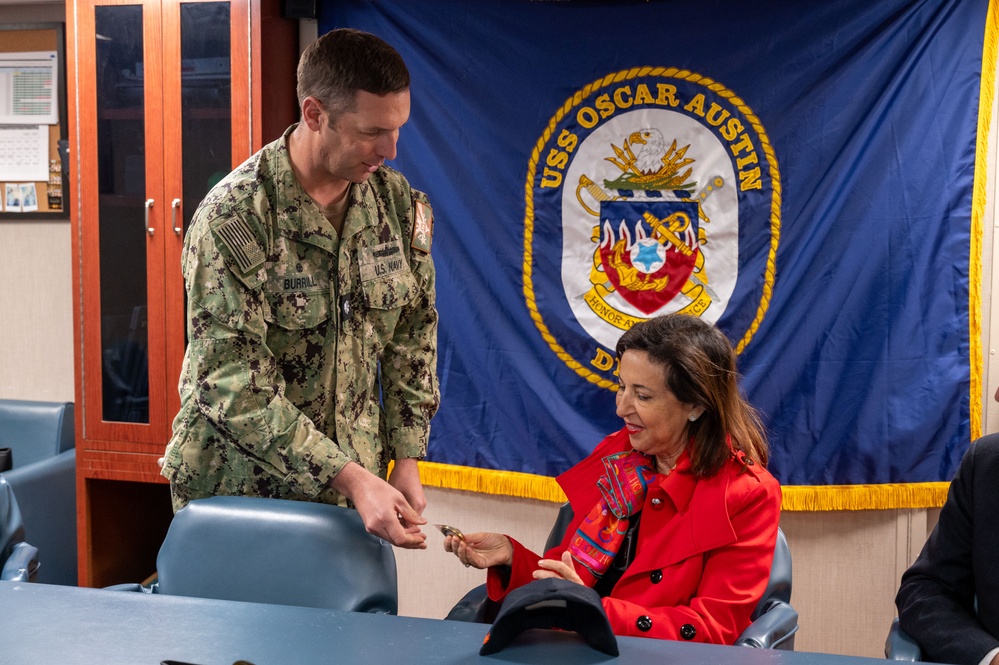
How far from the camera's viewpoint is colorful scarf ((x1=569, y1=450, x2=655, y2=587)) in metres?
1.96

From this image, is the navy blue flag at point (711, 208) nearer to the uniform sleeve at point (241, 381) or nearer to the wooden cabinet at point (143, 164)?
the wooden cabinet at point (143, 164)

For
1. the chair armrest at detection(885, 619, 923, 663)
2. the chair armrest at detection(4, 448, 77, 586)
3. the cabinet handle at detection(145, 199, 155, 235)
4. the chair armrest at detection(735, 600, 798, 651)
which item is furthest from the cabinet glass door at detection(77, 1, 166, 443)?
the chair armrest at detection(885, 619, 923, 663)

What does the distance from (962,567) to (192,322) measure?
57.0 inches

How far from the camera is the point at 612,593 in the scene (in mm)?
1936

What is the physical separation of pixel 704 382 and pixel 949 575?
56 centimetres

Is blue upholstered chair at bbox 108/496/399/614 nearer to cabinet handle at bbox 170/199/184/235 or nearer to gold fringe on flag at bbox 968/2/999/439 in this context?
cabinet handle at bbox 170/199/184/235

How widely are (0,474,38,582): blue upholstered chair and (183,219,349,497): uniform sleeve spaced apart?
490mm

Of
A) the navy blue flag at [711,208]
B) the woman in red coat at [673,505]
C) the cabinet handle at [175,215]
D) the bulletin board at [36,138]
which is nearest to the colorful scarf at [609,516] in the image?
the woman in red coat at [673,505]

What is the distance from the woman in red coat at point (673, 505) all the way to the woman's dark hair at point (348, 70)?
0.75 m

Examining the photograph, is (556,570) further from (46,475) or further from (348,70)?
(46,475)

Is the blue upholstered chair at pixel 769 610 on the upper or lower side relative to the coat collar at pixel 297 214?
lower

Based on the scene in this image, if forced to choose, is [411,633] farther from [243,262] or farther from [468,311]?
[468,311]

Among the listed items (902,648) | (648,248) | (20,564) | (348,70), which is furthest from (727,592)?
(648,248)

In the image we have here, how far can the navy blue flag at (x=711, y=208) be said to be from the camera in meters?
2.94
